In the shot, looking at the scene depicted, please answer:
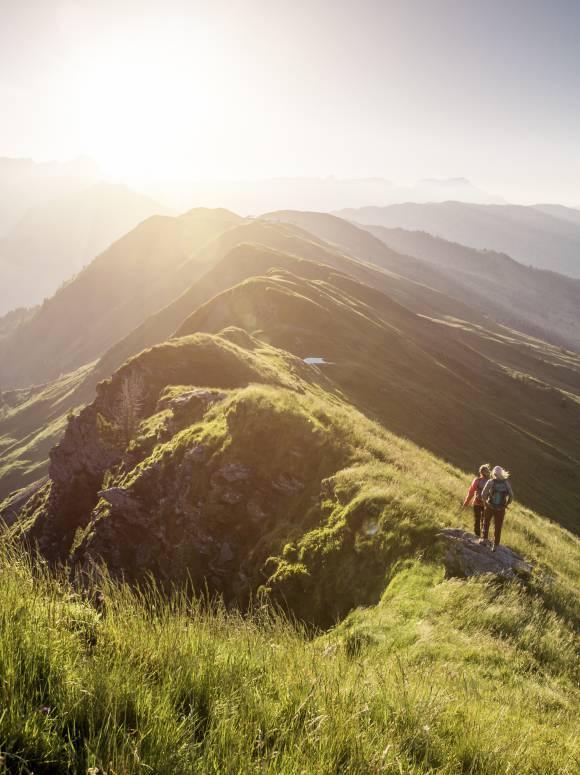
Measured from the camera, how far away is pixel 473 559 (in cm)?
1299

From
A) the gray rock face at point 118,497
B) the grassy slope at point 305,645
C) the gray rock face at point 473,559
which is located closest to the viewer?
the grassy slope at point 305,645

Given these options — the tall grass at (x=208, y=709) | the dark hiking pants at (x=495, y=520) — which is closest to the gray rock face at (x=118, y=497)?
the dark hiking pants at (x=495, y=520)

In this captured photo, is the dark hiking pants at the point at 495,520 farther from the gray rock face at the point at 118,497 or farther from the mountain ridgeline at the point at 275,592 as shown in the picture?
the gray rock face at the point at 118,497

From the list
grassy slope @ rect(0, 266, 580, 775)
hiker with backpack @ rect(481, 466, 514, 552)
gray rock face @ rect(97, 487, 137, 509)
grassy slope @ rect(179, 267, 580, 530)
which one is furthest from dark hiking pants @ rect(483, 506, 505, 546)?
grassy slope @ rect(179, 267, 580, 530)

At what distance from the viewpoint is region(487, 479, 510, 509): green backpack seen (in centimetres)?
1406

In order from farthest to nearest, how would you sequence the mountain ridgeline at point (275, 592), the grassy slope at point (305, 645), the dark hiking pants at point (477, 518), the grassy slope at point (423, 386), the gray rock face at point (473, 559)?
the grassy slope at point (423, 386)
the dark hiking pants at point (477, 518)
the gray rock face at point (473, 559)
the mountain ridgeline at point (275, 592)
the grassy slope at point (305, 645)

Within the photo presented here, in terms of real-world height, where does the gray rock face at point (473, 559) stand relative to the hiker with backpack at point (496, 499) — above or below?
below

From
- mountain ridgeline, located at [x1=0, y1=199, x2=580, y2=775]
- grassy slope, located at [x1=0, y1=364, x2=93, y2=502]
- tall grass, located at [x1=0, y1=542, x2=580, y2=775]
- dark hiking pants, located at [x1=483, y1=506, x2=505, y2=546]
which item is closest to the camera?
tall grass, located at [x1=0, y1=542, x2=580, y2=775]

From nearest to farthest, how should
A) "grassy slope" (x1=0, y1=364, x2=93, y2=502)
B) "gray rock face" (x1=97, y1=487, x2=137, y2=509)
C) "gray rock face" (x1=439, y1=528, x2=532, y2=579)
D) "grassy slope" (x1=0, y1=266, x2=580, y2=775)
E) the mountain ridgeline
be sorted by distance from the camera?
"grassy slope" (x1=0, y1=266, x2=580, y2=775) < the mountain ridgeline < "gray rock face" (x1=439, y1=528, x2=532, y2=579) < "gray rock face" (x1=97, y1=487, x2=137, y2=509) < "grassy slope" (x1=0, y1=364, x2=93, y2=502)

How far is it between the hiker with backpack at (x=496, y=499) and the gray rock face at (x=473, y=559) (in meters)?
0.47

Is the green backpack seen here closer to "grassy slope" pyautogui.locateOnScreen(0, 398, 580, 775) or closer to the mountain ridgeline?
the mountain ridgeline

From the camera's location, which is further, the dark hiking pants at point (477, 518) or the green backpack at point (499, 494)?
the dark hiking pants at point (477, 518)

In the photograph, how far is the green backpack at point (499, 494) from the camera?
1406 cm

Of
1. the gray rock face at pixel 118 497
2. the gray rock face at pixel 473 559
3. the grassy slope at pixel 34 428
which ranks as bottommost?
the grassy slope at pixel 34 428
